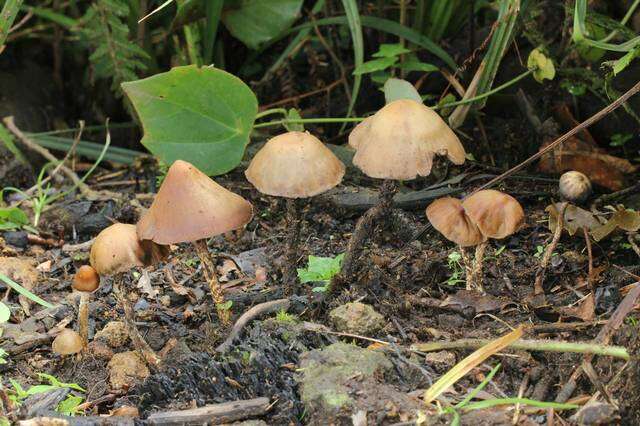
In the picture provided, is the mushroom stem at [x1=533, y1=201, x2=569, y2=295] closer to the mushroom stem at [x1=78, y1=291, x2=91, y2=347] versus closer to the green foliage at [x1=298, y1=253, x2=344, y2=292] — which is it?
the green foliage at [x1=298, y1=253, x2=344, y2=292]

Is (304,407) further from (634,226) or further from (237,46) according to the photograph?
(237,46)

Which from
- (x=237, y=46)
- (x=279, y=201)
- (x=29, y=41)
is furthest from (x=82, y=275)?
(x=29, y=41)

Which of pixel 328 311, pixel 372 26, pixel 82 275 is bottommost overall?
pixel 328 311

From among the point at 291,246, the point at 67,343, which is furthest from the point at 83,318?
the point at 291,246

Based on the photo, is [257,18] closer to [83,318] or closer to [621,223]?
[83,318]

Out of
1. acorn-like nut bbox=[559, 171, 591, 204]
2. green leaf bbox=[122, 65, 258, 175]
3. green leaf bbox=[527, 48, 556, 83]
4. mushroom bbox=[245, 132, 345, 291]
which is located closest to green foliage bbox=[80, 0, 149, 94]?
green leaf bbox=[122, 65, 258, 175]

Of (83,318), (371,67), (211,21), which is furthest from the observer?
(211,21)
